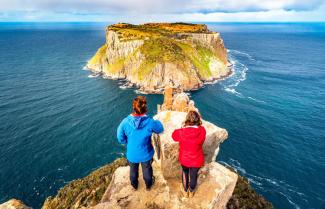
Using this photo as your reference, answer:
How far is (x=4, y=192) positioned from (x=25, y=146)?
51.1ft

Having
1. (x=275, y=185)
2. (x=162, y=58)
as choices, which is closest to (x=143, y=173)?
(x=275, y=185)

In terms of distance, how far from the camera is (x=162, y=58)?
11081 centimetres

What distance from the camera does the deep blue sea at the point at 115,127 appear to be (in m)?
48.9

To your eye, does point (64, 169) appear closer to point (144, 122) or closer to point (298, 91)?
point (144, 122)

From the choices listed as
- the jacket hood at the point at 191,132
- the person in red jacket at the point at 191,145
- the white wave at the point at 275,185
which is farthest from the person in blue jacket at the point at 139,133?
the white wave at the point at 275,185

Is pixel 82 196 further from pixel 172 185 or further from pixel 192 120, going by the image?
pixel 192 120

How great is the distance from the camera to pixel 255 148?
196 feet

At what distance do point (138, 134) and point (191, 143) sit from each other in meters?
2.52

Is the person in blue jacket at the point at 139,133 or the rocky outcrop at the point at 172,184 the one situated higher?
the person in blue jacket at the point at 139,133

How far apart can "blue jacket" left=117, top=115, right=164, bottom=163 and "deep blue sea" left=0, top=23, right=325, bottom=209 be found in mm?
39622

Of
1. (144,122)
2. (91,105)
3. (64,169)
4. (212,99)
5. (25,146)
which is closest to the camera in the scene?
(144,122)

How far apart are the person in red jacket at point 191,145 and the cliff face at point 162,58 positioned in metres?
89.0

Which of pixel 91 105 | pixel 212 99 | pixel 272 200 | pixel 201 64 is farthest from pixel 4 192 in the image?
pixel 201 64

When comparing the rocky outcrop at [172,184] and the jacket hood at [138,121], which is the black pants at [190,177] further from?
the jacket hood at [138,121]
